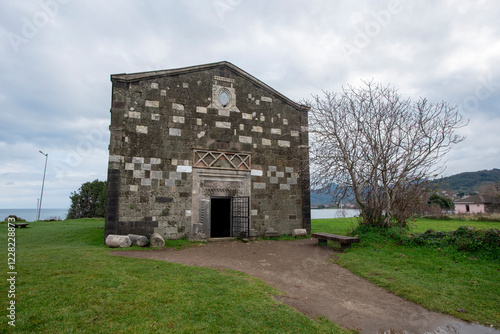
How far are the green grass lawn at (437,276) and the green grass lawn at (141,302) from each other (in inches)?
96.4

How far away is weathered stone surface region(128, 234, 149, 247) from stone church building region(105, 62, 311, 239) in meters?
0.51

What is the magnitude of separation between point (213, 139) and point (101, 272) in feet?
26.2

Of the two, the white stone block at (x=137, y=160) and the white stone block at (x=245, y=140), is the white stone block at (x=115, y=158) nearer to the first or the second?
the white stone block at (x=137, y=160)

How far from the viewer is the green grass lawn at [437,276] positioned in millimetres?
4879

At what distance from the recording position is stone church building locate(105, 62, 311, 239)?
38.0ft

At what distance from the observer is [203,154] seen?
504 inches

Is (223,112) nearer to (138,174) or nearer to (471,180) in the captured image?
(138,174)

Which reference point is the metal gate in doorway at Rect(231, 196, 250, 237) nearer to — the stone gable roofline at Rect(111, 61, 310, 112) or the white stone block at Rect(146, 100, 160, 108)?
the white stone block at Rect(146, 100, 160, 108)

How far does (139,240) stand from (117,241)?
2.58 ft

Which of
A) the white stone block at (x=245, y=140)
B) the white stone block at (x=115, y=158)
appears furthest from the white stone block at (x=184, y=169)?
the white stone block at (x=245, y=140)

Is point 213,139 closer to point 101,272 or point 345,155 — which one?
point 345,155

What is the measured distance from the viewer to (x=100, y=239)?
39.3 ft

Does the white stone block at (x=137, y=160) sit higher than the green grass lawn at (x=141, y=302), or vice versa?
the white stone block at (x=137, y=160)

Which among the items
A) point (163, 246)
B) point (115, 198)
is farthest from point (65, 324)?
point (115, 198)
